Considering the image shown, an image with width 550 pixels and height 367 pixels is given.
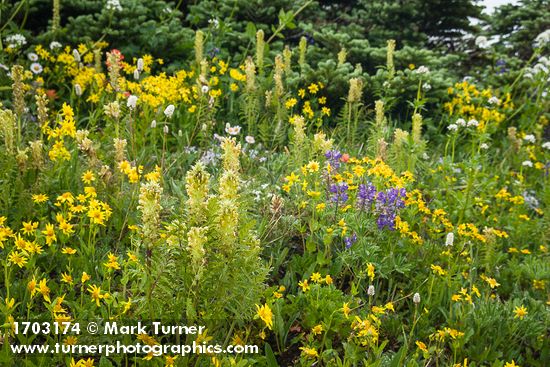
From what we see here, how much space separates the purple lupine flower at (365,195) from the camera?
3.36 m

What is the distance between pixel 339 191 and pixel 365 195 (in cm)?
15

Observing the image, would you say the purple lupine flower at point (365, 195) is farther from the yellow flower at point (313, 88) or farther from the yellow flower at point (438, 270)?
the yellow flower at point (313, 88)

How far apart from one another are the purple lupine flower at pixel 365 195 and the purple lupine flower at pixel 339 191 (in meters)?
0.08

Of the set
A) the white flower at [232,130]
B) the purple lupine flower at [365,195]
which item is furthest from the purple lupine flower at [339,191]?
the white flower at [232,130]

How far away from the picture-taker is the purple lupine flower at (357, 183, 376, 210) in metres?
3.36

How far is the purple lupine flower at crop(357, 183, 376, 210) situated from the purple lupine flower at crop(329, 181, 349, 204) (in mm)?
83

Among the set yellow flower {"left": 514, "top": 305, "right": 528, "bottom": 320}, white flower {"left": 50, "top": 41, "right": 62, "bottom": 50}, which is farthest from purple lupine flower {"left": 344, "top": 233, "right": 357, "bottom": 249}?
white flower {"left": 50, "top": 41, "right": 62, "bottom": 50}

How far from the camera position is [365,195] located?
3.35 m

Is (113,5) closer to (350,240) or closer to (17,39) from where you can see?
(17,39)

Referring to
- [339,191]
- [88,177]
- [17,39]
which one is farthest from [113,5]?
[339,191]

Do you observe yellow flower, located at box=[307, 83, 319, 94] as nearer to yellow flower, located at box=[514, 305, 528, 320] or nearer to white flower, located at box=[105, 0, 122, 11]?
white flower, located at box=[105, 0, 122, 11]

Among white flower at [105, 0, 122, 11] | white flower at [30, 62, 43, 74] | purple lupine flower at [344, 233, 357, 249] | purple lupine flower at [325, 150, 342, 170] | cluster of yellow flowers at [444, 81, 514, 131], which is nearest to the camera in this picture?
purple lupine flower at [344, 233, 357, 249]

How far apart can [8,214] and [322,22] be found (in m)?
5.27

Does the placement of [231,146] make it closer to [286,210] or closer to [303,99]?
[286,210]
